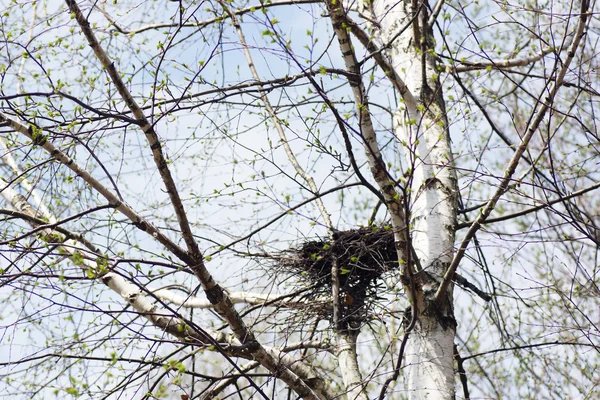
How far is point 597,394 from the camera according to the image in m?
4.52

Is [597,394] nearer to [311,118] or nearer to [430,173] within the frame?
[430,173]

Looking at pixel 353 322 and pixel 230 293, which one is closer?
pixel 353 322

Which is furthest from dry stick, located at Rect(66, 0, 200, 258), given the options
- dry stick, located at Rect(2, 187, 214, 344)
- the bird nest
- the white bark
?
the bird nest

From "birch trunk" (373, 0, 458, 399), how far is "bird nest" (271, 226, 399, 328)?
46 centimetres

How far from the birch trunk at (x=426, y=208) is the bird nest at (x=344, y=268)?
0.46 m

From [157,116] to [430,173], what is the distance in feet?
5.37

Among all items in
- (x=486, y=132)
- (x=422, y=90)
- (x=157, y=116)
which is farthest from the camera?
(x=486, y=132)

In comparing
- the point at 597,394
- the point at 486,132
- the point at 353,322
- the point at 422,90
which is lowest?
the point at 597,394

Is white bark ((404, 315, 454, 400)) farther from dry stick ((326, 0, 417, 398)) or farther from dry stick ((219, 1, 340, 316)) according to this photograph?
dry stick ((219, 1, 340, 316))

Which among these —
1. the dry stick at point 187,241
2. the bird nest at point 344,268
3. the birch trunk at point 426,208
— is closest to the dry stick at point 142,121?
the dry stick at point 187,241

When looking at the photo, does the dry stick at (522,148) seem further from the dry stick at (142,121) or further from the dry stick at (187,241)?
the dry stick at (142,121)

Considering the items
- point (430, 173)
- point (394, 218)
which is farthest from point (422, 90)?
point (394, 218)

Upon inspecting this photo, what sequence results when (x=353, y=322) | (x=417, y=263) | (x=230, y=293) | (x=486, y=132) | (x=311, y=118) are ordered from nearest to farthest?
(x=417, y=263), (x=311, y=118), (x=353, y=322), (x=230, y=293), (x=486, y=132)

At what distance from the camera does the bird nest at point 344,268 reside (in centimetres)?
434
